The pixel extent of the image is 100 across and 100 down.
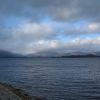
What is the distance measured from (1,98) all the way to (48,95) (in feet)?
51.6

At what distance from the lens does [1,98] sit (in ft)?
90.2

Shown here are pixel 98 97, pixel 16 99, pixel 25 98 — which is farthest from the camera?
pixel 98 97

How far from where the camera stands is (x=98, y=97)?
40.2m

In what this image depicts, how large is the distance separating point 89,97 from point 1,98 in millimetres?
Answer: 17532

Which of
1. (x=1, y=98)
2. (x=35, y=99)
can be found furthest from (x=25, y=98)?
(x=1, y=98)

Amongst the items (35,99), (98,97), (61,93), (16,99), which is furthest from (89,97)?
(16,99)

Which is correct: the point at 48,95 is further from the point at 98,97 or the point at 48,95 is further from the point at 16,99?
the point at 16,99

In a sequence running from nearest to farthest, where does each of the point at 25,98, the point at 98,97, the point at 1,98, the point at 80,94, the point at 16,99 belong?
the point at 1,98, the point at 16,99, the point at 25,98, the point at 98,97, the point at 80,94

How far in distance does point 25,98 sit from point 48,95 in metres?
7.71

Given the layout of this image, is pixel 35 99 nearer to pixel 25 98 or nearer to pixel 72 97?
pixel 25 98

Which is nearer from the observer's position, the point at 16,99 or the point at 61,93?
the point at 16,99

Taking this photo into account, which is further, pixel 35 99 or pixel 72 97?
pixel 72 97

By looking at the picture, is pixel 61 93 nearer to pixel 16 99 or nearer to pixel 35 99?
pixel 35 99

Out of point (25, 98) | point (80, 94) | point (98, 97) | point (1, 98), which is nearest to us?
point (1, 98)
